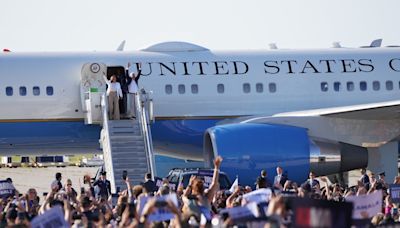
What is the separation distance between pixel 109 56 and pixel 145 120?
7.75 feet

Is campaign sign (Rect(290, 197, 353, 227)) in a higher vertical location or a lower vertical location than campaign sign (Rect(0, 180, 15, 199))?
lower

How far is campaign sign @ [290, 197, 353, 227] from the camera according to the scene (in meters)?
9.12

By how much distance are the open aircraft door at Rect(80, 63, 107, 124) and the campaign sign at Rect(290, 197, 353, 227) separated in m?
22.1

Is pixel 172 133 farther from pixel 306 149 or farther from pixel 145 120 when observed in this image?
pixel 306 149

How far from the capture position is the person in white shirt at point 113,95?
30578mm

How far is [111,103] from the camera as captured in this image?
30.9 m

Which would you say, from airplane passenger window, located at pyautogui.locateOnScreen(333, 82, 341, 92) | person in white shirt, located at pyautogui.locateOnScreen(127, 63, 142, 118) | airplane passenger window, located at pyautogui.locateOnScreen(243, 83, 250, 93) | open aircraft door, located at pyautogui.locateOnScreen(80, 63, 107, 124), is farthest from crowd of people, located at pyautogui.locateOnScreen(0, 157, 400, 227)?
airplane passenger window, located at pyautogui.locateOnScreen(333, 82, 341, 92)

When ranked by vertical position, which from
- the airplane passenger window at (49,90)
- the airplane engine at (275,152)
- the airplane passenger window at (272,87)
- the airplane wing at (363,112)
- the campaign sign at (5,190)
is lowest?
the campaign sign at (5,190)

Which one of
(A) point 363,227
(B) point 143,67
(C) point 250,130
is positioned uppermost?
(B) point 143,67

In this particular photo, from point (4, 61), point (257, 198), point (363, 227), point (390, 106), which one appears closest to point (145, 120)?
point (4, 61)

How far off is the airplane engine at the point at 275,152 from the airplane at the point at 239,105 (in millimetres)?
29

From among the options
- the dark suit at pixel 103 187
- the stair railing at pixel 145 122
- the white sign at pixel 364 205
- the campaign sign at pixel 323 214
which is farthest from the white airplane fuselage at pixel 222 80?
the campaign sign at pixel 323 214

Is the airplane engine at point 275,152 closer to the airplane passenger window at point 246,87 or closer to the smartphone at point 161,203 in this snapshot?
the airplane passenger window at point 246,87

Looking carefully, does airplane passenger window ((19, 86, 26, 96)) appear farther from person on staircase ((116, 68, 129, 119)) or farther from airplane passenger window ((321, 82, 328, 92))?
airplane passenger window ((321, 82, 328, 92))
